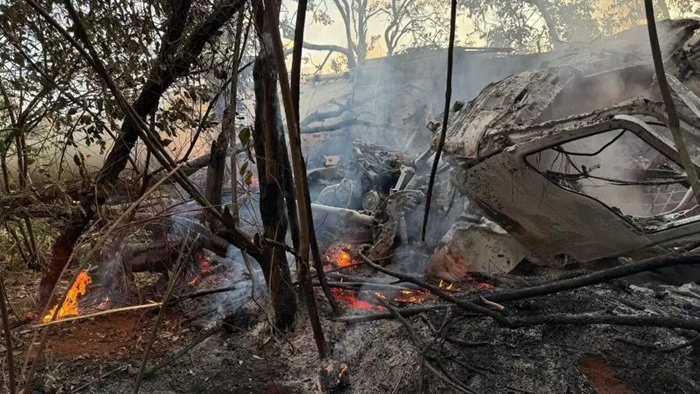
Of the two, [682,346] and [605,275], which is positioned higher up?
[605,275]

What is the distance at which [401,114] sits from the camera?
54.2ft

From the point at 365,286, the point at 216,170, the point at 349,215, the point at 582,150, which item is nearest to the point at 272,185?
the point at 216,170

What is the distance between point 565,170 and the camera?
5.30 m

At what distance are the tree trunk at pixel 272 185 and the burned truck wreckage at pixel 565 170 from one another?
2.12 m

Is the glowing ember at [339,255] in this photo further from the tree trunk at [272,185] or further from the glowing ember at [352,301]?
the tree trunk at [272,185]

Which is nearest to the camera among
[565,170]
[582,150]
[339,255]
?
[565,170]

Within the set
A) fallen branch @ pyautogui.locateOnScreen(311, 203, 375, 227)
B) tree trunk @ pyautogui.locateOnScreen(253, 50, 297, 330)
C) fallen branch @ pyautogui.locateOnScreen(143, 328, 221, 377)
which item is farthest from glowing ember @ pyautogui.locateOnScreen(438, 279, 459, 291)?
fallen branch @ pyautogui.locateOnScreen(143, 328, 221, 377)

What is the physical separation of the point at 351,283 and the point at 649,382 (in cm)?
298

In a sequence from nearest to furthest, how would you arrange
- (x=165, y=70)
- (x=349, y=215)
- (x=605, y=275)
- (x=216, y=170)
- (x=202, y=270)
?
(x=605, y=275), (x=165, y=70), (x=216, y=170), (x=202, y=270), (x=349, y=215)

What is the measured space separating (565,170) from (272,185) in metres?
3.41

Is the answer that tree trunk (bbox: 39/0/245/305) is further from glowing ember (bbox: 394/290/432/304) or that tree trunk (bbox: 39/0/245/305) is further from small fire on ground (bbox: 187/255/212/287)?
glowing ember (bbox: 394/290/432/304)

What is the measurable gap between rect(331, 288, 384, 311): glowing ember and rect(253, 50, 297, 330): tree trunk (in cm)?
87

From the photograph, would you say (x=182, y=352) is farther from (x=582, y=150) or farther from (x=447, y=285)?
(x=582, y=150)

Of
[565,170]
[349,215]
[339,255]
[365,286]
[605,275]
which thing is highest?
[565,170]
